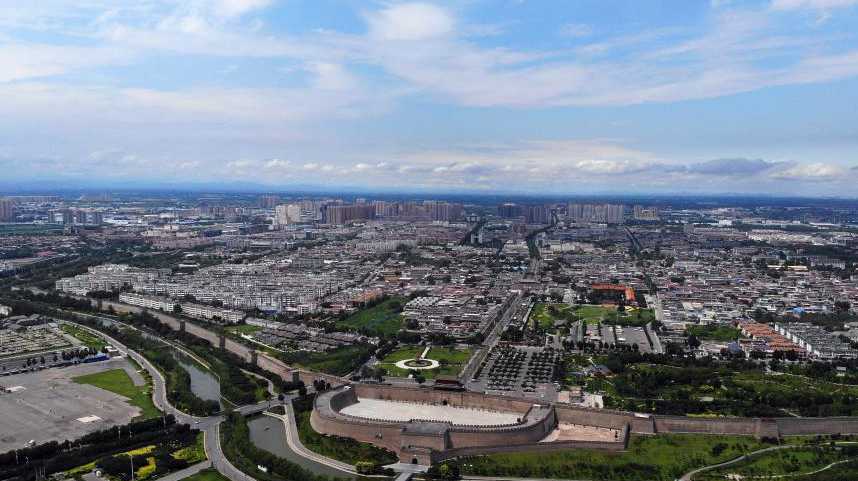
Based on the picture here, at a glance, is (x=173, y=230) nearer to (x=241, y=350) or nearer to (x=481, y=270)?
(x=481, y=270)

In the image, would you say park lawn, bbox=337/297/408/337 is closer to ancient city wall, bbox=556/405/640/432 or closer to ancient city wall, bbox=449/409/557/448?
ancient city wall, bbox=556/405/640/432

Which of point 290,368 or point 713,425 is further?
point 290,368

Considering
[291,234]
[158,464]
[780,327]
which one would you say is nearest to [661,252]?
[780,327]

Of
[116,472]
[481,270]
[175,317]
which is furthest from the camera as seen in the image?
[481,270]

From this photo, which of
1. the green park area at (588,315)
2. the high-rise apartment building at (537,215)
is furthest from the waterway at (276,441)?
the high-rise apartment building at (537,215)

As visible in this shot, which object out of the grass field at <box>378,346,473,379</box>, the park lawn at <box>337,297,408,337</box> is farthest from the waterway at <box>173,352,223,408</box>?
the park lawn at <box>337,297,408,337</box>

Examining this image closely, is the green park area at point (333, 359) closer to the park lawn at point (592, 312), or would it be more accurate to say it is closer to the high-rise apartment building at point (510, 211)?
the park lawn at point (592, 312)

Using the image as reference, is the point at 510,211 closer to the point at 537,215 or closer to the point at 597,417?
the point at 537,215

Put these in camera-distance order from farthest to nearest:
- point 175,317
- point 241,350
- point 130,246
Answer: point 130,246
point 175,317
point 241,350
